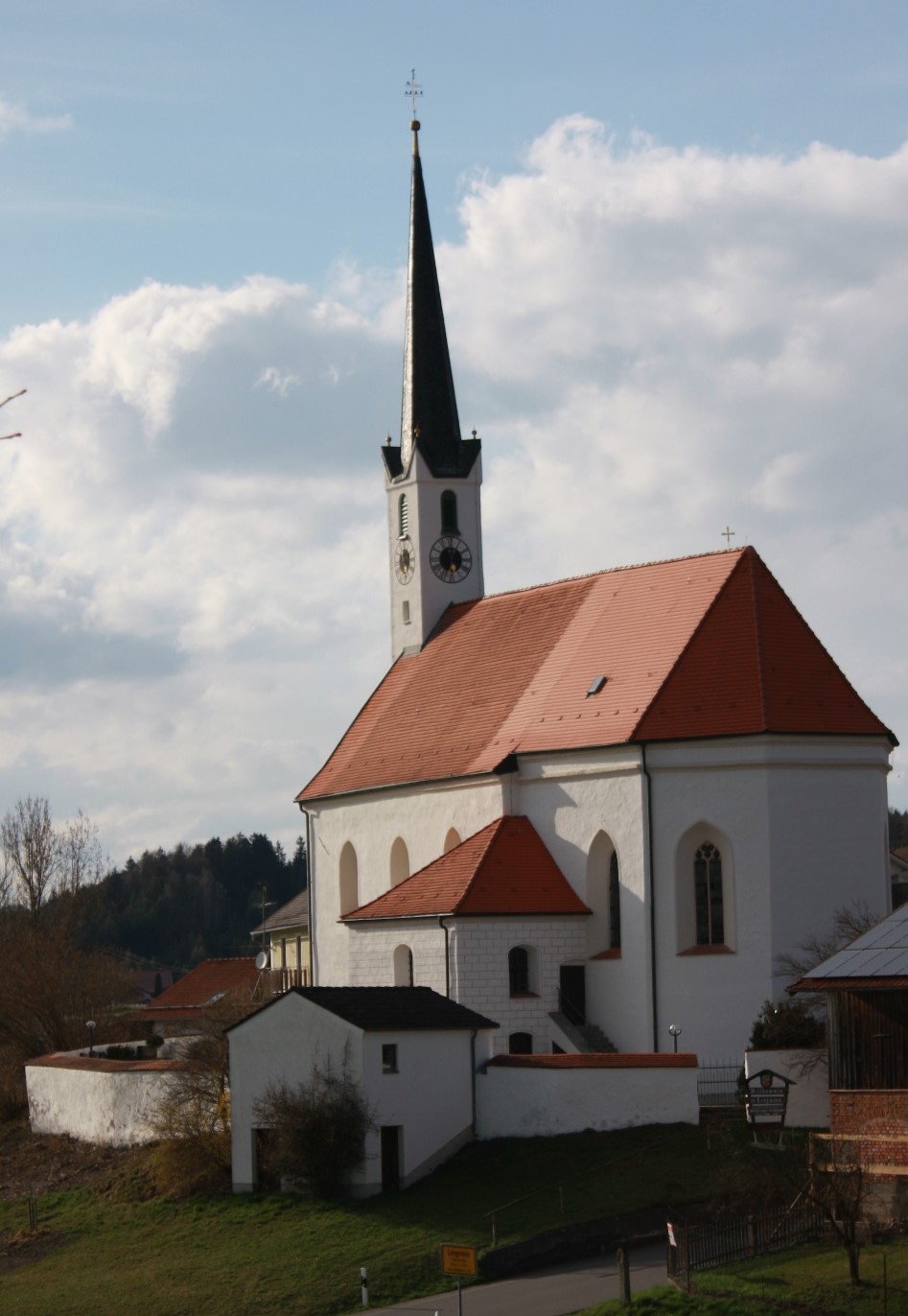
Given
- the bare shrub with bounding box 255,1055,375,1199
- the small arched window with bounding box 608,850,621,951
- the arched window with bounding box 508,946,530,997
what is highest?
the small arched window with bounding box 608,850,621,951

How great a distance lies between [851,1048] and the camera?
33344 mm

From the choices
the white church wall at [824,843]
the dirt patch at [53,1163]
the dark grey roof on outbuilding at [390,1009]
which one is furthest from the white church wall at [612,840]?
the dirt patch at [53,1163]

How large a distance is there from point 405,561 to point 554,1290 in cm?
3208

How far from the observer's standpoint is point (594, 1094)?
39.1 metres

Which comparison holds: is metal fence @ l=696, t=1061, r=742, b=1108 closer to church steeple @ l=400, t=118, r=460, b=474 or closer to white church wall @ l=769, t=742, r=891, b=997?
white church wall @ l=769, t=742, r=891, b=997

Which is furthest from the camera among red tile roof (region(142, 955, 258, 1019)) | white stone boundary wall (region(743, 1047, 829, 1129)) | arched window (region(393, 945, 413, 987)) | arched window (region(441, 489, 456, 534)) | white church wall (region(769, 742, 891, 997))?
red tile roof (region(142, 955, 258, 1019))

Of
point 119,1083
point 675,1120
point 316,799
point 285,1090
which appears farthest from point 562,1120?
point 316,799

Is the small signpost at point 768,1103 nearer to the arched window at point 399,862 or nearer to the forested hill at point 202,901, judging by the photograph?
the arched window at point 399,862

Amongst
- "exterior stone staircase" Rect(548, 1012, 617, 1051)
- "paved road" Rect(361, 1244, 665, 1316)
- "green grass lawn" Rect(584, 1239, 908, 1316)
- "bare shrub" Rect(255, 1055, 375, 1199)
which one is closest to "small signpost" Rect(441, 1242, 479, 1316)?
"green grass lawn" Rect(584, 1239, 908, 1316)

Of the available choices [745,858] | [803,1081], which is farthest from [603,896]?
[803,1081]

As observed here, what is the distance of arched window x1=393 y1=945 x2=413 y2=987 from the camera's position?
1850 inches

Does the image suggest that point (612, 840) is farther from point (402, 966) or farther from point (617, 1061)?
point (617, 1061)

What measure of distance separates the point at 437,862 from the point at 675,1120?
11.3m

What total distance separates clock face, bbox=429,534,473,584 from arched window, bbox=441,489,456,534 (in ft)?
1.14
